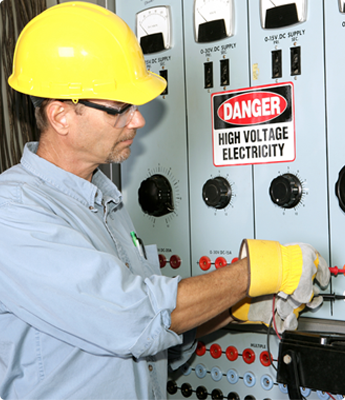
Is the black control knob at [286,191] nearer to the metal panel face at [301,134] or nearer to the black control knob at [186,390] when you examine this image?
the metal panel face at [301,134]

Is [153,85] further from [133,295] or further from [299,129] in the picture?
[133,295]

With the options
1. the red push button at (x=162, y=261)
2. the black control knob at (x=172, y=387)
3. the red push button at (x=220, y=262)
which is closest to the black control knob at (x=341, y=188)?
the red push button at (x=220, y=262)

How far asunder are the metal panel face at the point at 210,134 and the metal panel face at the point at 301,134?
0.07 m

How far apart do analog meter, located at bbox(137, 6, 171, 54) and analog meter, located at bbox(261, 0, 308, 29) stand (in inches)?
12.8

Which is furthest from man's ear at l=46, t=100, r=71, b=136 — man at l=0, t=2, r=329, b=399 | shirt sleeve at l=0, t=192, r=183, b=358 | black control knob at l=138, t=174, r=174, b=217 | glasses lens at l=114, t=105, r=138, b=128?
black control knob at l=138, t=174, r=174, b=217

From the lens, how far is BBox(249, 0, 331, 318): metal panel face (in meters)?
1.21

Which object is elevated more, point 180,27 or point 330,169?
point 180,27

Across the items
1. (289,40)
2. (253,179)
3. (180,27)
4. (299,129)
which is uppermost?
(180,27)

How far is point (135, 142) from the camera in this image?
157 cm

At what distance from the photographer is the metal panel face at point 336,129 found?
1171 mm

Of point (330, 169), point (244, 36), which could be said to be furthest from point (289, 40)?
point (330, 169)

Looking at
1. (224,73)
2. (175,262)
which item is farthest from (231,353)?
(224,73)

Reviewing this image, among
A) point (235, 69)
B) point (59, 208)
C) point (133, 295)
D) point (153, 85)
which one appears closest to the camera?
point (133, 295)

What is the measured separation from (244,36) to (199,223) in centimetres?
55
